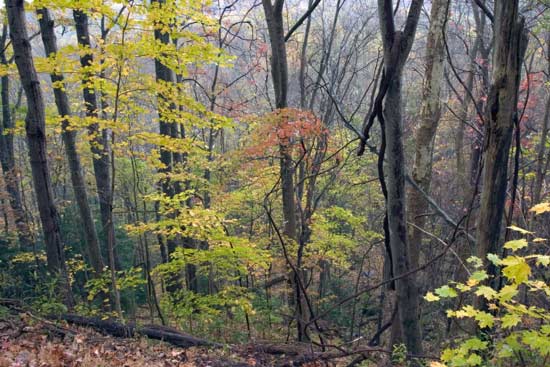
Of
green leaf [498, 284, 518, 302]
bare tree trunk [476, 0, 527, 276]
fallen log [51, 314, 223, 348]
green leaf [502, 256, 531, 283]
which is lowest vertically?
fallen log [51, 314, 223, 348]

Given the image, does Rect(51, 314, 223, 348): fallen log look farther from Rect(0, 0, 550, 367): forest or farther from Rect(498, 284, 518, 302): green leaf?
Rect(498, 284, 518, 302): green leaf

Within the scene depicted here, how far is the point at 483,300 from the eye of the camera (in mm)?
2699

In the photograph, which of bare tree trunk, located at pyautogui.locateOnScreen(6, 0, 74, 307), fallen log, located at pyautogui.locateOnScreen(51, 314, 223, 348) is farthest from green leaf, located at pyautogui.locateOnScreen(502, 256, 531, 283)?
bare tree trunk, located at pyautogui.locateOnScreen(6, 0, 74, 307)

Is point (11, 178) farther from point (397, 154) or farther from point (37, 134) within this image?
point (397, 154)

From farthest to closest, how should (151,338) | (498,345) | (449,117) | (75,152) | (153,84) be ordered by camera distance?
(449,117) < (75,152) < (153,84) < (151,338) < (498,345)

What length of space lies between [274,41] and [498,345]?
6864 millimetres

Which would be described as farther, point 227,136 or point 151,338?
point 227,136

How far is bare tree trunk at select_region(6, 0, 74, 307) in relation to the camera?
5.27 metres

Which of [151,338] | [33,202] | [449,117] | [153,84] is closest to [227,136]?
[33,202]

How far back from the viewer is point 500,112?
95.5 inches

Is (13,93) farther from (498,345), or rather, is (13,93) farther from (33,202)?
(498,345)

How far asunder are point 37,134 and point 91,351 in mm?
3236

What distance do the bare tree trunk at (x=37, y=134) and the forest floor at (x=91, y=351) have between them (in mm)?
938

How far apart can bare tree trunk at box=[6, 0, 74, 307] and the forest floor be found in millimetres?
938
